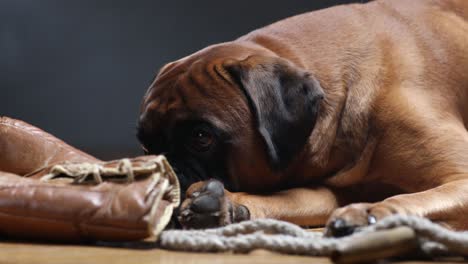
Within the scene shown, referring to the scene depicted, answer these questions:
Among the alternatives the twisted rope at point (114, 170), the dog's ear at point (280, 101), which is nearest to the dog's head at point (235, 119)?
the dog's ear at point (280, 101)

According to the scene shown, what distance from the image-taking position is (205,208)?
1421 mm

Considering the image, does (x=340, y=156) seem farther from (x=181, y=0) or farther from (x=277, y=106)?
(x=181, y=0)

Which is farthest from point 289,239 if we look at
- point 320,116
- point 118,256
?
point 320,116

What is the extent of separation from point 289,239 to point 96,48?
8.88 feet

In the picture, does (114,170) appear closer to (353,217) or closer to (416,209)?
(353,217)

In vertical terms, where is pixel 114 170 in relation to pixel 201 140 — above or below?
above

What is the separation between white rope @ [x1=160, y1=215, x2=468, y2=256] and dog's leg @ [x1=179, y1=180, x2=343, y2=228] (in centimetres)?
13

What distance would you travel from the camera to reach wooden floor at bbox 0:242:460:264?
110cm

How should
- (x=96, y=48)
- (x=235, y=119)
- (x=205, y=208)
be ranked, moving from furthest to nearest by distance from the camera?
(x=96, y=48), (x=235, y=119), (x=205, y=208)

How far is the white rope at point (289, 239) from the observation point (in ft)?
3.65

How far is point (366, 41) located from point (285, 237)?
882 mm

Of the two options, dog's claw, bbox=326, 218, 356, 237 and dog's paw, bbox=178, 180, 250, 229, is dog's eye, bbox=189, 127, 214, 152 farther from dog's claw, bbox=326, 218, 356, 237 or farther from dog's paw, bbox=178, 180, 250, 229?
dog's claw, bbox=326, 218, 356, 237

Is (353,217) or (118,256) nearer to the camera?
(118,256)

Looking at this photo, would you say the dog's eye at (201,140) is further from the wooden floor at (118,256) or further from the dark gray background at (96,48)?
the dark gray background at (96,48)
